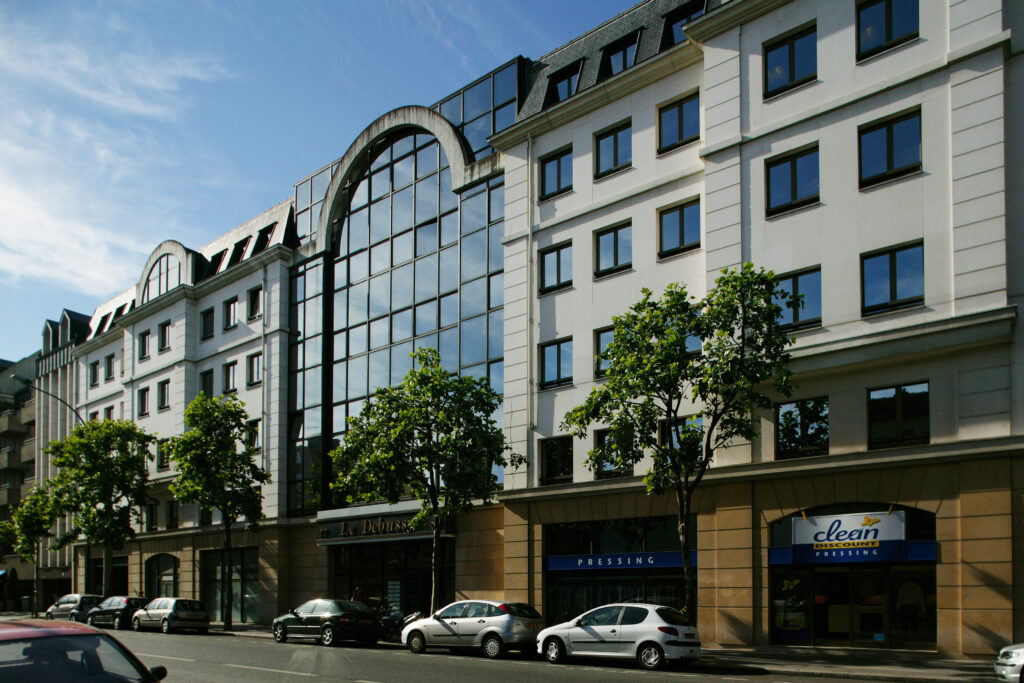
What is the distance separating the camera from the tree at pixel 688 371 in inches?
808

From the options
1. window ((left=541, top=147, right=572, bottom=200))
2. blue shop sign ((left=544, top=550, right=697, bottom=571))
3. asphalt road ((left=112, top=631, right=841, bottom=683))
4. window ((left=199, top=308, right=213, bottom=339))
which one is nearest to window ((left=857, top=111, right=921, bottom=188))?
window ((left=541, top=147, right=572, bottom=200))

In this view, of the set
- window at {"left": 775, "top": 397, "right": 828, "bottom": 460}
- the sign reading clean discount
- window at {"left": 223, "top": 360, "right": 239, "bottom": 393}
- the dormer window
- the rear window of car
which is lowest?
the rear window of car

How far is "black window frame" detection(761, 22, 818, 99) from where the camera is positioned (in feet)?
Answer: 75.9

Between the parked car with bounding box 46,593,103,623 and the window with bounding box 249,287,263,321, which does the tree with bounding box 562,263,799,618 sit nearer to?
the window with bounding box 249,287,263,321

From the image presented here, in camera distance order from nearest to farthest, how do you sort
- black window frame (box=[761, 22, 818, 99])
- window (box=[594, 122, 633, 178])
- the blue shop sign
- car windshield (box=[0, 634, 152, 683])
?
1. car windshield (box=[0, 634, 152, 683])
2. black window frame (box=[761, 22, 818, 99])
3. the blue shop sign
4. window (box=[594, 122, 633, 178])

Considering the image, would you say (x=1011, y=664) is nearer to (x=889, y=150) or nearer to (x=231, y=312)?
(x=889, y=150)

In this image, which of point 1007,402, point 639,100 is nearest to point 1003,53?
point 1007,402

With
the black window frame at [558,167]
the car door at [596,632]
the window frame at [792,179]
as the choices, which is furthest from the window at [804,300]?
the black window frame at [558,167]

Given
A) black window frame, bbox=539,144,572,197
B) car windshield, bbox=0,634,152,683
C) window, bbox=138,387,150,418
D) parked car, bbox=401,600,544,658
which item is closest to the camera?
car windshield, bbox=0,634,152,683

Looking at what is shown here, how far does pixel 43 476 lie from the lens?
A: 63.0 metres

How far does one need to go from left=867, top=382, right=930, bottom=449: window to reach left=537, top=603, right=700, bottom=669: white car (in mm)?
6063

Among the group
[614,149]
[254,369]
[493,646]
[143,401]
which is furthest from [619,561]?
[143,401]

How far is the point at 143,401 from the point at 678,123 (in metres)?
35.5

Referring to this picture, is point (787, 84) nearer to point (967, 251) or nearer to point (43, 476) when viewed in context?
point (967, 251)
